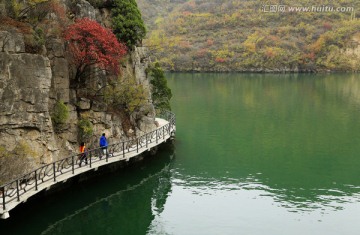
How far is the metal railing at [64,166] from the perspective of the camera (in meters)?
22.1

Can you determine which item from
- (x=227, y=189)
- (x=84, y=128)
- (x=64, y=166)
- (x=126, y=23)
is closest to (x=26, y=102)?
(x=64, y=166)

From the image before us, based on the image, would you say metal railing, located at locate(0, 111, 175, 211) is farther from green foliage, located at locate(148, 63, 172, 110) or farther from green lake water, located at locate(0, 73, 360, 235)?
green foliage, located at locate(148, 63, 172, 110)

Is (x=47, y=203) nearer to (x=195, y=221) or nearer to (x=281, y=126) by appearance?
(x=195, y=221)

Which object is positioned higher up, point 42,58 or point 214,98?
point 42,58

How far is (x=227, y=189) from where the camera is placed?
3103 centimetres

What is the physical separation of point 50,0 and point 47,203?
13364 mm

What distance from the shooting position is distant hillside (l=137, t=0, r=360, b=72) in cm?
14875

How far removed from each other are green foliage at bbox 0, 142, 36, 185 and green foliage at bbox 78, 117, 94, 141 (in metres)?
5.02

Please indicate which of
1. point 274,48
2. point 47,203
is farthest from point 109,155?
point 274,48

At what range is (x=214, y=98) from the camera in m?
79.5

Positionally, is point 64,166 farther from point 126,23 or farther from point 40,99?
point 126,23

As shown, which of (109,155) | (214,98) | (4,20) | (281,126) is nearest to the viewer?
(4,20)

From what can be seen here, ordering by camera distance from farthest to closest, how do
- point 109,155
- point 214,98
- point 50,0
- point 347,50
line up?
1. point 347,50
2. point 214,98
3. point 109,155
4. point 50,0

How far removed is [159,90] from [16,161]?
2170 cm
